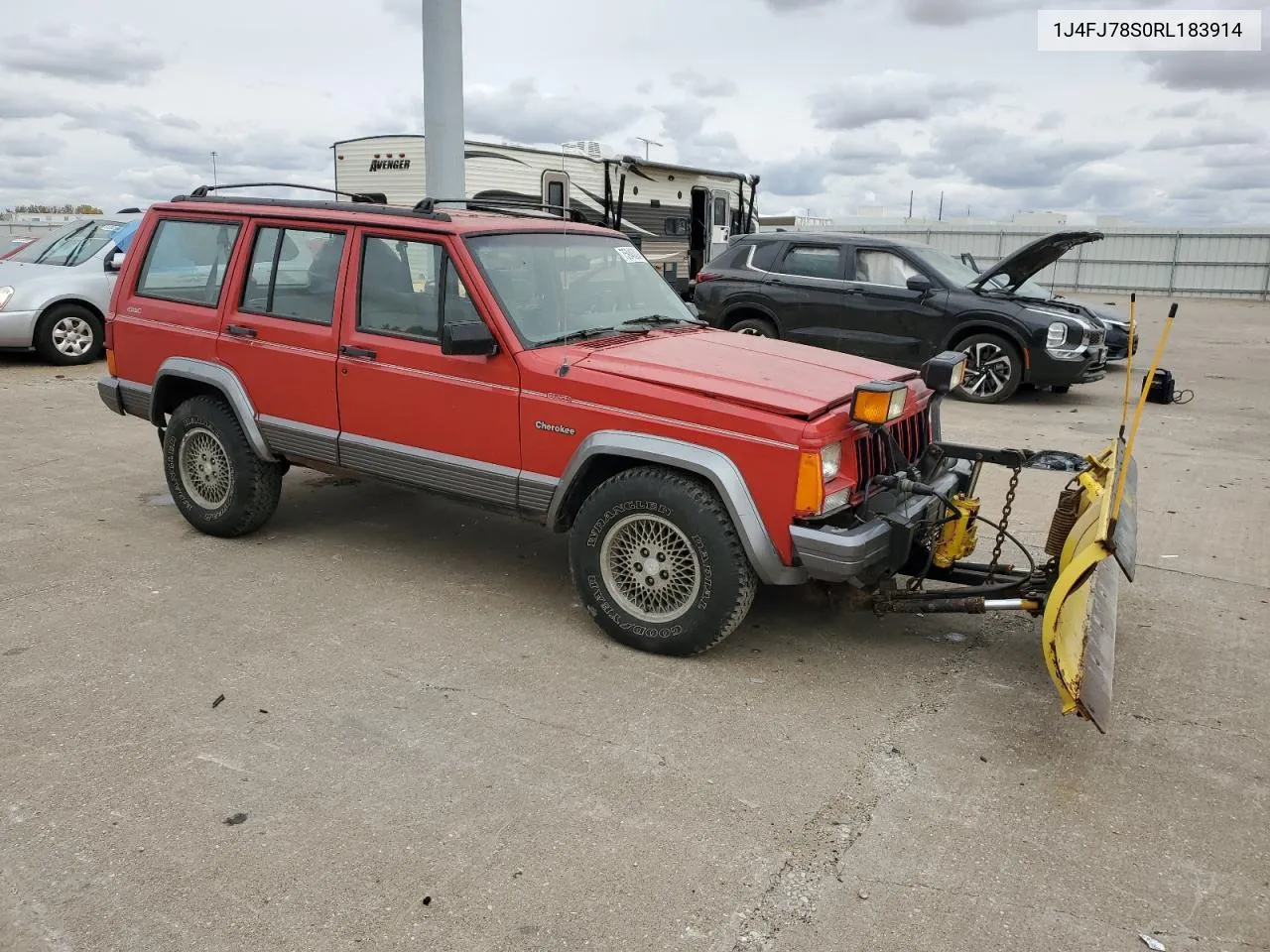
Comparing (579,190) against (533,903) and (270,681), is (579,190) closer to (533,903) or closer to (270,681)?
(270,681)

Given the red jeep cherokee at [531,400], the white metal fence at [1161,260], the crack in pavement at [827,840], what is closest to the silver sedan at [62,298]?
the red jeep cherokee at [531,400]

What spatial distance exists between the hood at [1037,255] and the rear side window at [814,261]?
5.29 ft

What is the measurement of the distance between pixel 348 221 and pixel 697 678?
2.91 metres

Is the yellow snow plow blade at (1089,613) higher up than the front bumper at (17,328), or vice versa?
the front bumper at (17,328)

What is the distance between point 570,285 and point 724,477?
5.15ft

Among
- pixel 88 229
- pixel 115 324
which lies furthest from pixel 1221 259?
pixel 115 324

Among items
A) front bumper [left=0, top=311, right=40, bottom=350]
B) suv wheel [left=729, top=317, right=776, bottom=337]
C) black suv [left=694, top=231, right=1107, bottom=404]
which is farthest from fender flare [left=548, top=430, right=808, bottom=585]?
front bumper [left=0, top=311, right=40, bottom=350]

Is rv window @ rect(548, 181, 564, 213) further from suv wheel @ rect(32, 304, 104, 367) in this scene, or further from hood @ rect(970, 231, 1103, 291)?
hood @ rect(970, 231, 1103, 291)

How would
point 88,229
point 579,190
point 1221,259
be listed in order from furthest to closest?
1. point 1221,259
2. point 579,190
3. point 88,229

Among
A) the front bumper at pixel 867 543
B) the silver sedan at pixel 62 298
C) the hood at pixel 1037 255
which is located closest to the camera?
the front bumper at pixel 867 543

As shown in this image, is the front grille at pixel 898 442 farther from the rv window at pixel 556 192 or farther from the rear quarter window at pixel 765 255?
the rv window at pixel 556 192

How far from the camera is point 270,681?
3998mm

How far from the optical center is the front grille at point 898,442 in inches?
166

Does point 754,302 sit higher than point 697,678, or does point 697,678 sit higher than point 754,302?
point 754,302
